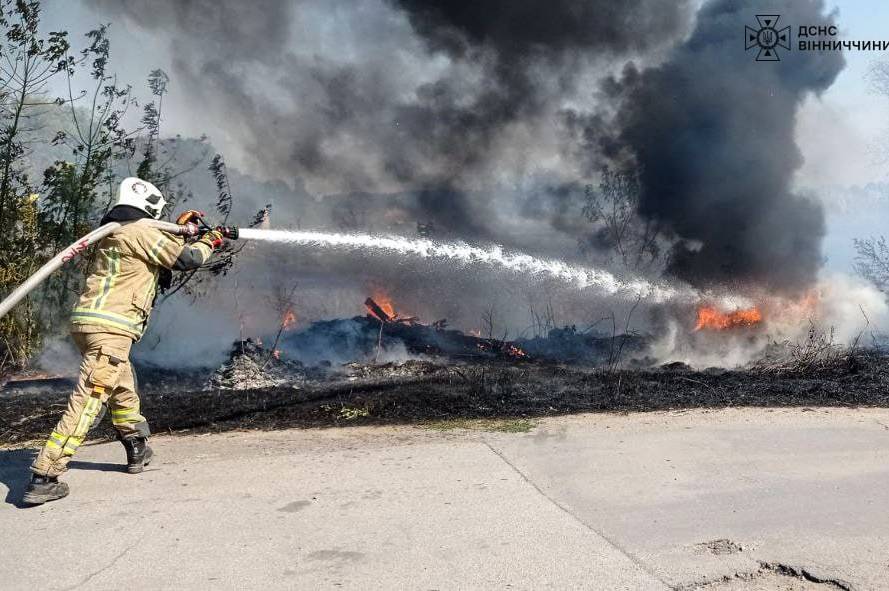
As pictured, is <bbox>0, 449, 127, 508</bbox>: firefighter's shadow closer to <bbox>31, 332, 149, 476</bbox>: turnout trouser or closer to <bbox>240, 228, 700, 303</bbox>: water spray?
<bbox>31, 332, 149, 476</bbox>: turnout trouser

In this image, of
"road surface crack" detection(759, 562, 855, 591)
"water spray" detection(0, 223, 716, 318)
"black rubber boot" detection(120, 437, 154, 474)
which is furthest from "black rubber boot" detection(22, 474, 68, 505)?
"water spray" detection(0, 223, 716, 318)

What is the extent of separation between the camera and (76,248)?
3799 mm

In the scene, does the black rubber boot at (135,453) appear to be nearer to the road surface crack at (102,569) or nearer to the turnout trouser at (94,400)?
the turnout trouser at (94,400)

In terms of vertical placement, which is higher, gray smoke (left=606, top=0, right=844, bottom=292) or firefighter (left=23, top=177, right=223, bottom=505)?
gray smoke (left=606, top=0, right=844, bottom=292)

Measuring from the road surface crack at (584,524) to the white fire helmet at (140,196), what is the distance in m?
2.52

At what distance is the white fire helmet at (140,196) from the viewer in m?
3.93

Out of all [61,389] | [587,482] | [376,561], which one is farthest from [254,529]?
[61,389]

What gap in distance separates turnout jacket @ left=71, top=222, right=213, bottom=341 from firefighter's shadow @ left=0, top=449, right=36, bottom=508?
2.91 ft

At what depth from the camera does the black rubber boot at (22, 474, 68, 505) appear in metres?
3.32

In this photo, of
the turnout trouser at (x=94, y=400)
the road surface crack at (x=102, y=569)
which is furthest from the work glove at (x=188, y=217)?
the road surface crack at (x=102, y=569)

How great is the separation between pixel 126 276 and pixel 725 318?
1071cm

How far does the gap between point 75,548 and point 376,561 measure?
1.27m

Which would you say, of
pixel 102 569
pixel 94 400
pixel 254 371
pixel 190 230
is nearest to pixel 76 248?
pixel 190 230

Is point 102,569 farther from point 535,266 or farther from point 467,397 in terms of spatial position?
point 535,266
